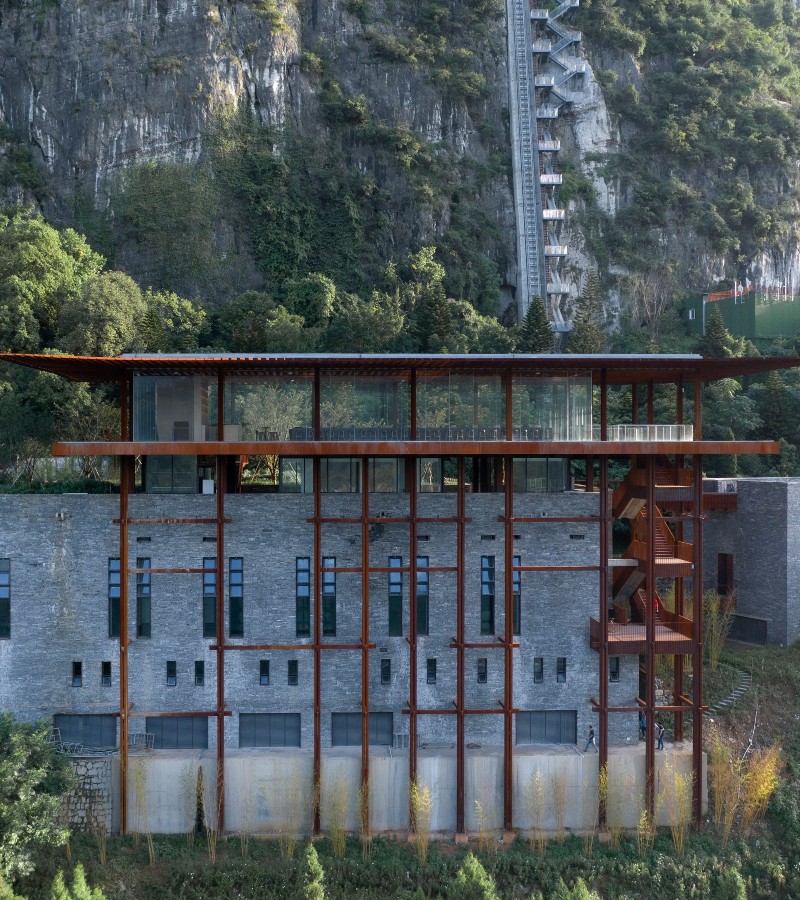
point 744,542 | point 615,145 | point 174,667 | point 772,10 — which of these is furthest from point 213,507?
point 772,10

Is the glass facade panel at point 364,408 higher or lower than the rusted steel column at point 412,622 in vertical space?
higher

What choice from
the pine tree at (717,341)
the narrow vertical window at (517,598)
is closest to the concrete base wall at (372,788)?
the narrow vertical window at (517,598)

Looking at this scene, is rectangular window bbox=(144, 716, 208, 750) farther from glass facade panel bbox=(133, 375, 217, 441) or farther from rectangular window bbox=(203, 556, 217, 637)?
glass facade panel bbox=(133, 375, 217, 441)

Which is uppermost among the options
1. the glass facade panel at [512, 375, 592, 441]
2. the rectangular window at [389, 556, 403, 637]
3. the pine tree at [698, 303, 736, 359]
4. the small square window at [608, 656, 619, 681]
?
the pine tree at [698, 303, 736, 359]

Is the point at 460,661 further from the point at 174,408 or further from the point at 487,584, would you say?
the point at 174,408

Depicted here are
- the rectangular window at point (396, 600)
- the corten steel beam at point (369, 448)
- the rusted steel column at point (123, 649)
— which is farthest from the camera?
the rectangular window at point (396, 600)

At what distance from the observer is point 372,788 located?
79.2ft

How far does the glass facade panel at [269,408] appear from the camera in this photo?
80.3 ft

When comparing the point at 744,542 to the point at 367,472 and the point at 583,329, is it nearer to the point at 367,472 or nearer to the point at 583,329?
the point at 367,472

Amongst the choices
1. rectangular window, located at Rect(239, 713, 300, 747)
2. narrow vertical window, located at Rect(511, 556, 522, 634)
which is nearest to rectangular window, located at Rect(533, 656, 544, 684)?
narrow vertical window, located at Rect(511, 556, 522, 634)

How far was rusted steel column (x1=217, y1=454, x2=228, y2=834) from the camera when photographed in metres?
23.9

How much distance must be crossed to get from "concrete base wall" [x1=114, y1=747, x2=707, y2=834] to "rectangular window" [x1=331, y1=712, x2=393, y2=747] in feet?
1.47

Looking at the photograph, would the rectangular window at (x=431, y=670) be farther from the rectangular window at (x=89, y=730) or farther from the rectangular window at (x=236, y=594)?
the rectangular window at (x=89, y=730)

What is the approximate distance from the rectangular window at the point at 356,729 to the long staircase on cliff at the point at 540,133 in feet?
152
